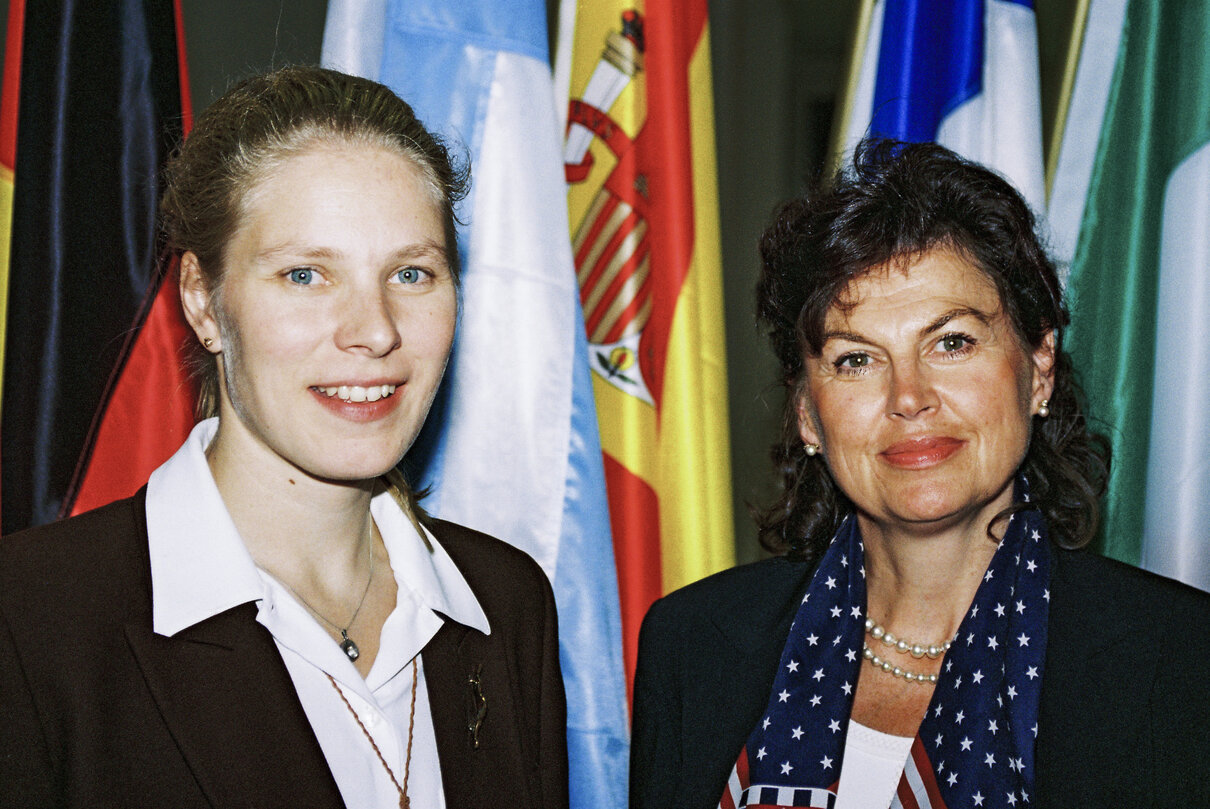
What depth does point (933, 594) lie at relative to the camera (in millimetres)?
1742

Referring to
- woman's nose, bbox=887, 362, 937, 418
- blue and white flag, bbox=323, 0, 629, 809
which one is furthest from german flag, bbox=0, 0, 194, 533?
woman's nose, bbox=887, 362, 937, 418

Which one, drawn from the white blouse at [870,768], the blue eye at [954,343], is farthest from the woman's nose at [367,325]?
the white blouse at [870,768]

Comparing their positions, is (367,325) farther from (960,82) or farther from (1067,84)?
(1067,84)

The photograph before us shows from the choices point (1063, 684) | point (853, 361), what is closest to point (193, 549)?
point (853, 361)

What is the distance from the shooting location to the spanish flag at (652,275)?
209 centimetres

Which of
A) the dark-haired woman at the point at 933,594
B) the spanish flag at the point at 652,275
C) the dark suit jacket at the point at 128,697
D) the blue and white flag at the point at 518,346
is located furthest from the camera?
the spanish flag at the point at 652,275

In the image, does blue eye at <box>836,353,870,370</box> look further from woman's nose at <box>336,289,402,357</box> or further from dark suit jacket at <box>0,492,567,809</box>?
dark suit jacket at <box>0,492,567,809</box>

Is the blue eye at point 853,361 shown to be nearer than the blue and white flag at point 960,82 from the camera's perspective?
Yes

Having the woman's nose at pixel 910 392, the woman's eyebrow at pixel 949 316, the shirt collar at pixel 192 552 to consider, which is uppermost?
the woman's eyebrow at pixel 949 316

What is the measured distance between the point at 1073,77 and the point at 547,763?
1.81 meters

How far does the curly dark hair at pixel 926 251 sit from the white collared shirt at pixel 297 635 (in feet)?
2.88

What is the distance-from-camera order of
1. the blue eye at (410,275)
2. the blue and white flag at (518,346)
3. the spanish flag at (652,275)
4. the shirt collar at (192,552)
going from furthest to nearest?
the spanish flag at (652,275) → the blue and white flag at (518,346) → the blue eye at (410,275) → the shirt collar at (192,552)

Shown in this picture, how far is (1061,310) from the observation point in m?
1.70

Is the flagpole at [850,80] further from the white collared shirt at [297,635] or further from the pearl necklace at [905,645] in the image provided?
the white collared shirt at [297,635]
